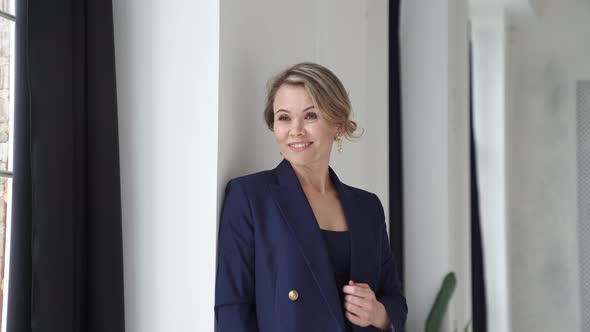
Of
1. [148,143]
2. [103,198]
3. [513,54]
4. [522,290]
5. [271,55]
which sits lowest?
[522,290]

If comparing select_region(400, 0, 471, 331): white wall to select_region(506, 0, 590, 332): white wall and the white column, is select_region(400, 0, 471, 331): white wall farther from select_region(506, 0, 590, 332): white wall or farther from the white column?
select_region(506, 0, 590, 332): white wall

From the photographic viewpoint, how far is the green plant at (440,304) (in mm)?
3561

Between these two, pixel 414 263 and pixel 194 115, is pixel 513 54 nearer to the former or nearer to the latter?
pixel 414 263

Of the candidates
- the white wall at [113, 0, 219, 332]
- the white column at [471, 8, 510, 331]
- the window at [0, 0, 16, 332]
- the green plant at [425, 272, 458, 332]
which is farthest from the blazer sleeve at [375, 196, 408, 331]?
the white column at [471, 8, 510, 331]

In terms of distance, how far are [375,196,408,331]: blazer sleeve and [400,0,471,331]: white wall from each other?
1.82 m

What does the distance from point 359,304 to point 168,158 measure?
557 millimetres

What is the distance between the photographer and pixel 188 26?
1788 millimetres

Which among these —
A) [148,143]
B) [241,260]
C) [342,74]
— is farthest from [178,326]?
[342,74]

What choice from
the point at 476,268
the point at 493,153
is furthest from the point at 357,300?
the point at 493,153

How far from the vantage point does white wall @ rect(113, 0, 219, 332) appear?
68.2 inches

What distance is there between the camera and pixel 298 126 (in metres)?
1.76

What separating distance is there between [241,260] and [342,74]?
3.76ft

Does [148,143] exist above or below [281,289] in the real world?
above

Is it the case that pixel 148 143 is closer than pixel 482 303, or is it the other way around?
pixel 148 143
